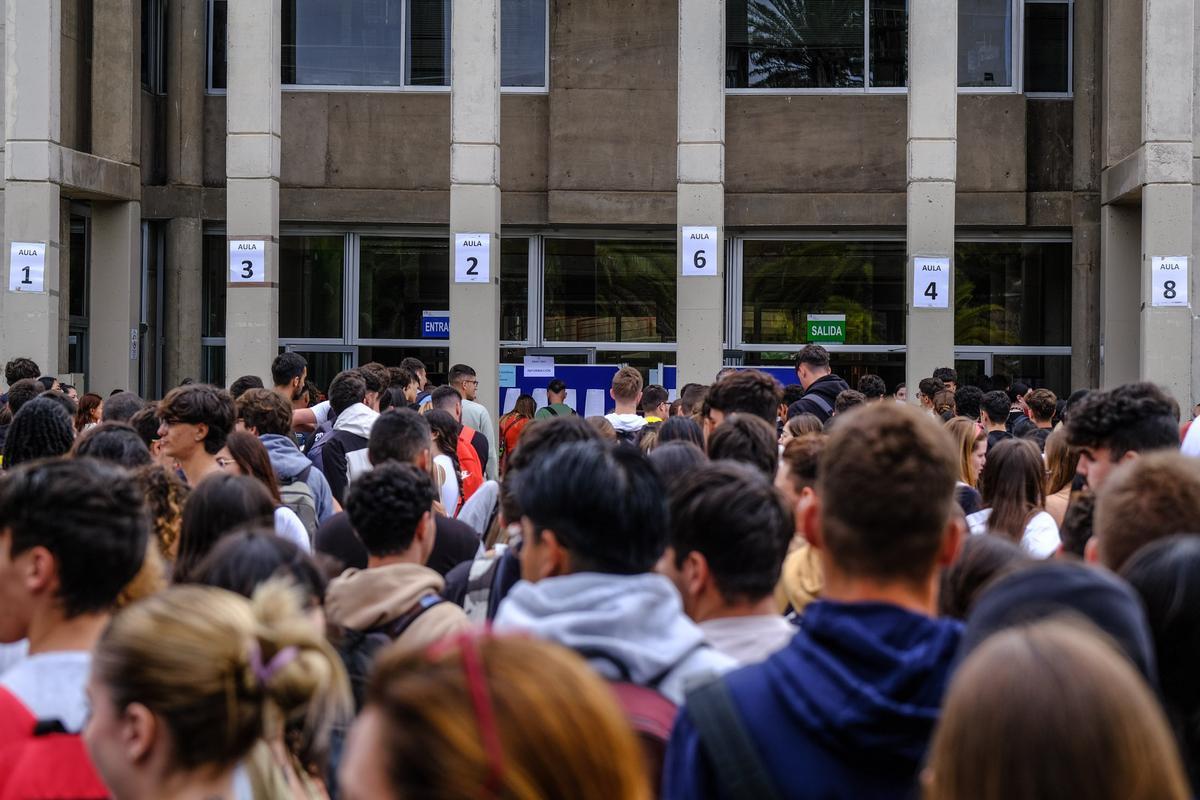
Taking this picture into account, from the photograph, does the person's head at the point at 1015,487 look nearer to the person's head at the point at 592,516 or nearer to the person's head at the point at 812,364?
the person's head at the point at 592,516

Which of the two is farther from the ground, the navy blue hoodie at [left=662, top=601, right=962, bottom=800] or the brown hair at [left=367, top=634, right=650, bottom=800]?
the brown hair at [left=367, top=634, right=650, bottom=800]

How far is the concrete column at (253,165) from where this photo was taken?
16812 millimetres

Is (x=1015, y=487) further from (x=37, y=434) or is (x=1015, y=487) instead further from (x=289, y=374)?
(x=289, y=374)

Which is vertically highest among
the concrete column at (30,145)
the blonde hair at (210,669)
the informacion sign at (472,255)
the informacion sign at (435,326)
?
the concrete column at (30,145)

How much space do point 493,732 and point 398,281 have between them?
19.4 meters

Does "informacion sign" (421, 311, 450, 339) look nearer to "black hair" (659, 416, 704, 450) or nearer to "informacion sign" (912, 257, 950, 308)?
"informacion sign" (912, 257, 950, 308)

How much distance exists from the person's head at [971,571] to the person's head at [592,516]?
847mm

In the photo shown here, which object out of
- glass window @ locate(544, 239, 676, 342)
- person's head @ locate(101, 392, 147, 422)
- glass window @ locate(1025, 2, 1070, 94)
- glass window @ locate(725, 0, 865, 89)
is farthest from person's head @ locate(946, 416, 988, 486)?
glass window @ locate(1025, 2, 1070, 94)

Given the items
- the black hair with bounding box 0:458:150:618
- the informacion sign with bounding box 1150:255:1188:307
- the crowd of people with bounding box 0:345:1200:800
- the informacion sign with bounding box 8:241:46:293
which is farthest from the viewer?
the informacion sign with bounding box 8:241:46:293

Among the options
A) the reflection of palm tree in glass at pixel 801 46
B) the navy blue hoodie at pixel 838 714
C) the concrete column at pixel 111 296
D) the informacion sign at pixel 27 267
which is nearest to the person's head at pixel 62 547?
the navy blue hoodie at pixel 838 714

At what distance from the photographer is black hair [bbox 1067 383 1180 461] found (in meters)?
4.98

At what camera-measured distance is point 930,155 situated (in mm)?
16703

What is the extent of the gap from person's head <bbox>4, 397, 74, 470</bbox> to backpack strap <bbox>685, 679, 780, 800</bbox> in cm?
477

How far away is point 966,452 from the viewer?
741 cm
